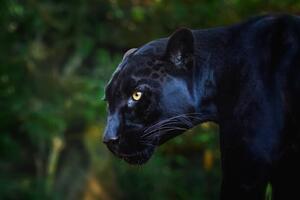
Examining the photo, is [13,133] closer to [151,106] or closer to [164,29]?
[164,29]

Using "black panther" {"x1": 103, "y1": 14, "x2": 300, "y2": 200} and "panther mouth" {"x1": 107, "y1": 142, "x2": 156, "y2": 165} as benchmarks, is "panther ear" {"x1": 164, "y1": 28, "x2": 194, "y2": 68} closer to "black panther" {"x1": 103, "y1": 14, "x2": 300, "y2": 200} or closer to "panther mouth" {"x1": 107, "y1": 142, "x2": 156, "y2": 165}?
"black panther" {"x1": 103, "y1": 14, "x2": 300, "y2": 200}

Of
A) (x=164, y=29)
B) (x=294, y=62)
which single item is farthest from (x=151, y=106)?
(x=164, y=29)

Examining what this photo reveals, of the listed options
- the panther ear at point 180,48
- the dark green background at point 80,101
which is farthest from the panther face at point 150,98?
the dark green background at point 80,101

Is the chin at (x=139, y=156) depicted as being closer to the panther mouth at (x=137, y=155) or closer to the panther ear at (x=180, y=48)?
the panther mouth at (x=137, y=155)

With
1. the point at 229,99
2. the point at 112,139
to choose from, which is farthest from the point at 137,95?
the point at 229,99

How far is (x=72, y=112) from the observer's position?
40.2 feet

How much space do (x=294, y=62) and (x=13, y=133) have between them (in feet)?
32.2

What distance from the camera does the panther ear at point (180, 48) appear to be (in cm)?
281

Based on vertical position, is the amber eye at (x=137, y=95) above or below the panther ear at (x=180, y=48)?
below

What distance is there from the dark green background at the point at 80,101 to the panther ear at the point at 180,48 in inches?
296

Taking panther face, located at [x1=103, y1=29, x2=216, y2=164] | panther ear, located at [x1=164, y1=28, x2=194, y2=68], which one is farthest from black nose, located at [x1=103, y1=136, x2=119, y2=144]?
panther ear, located at [x1=164, y1=28, x2=194, y2=68]

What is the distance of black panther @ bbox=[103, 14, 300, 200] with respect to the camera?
274 cm

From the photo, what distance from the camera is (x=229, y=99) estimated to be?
283 centimetres

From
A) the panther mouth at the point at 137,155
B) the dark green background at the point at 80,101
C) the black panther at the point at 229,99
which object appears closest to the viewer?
the black panther at the point at 229,99
